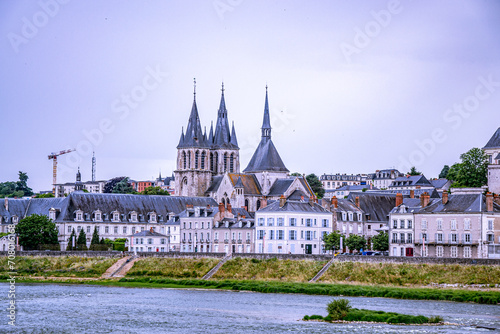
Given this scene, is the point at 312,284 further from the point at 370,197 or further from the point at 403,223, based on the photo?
the point at 370,197

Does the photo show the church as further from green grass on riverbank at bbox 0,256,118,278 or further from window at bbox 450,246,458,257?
window at bbox 450,246,458,257

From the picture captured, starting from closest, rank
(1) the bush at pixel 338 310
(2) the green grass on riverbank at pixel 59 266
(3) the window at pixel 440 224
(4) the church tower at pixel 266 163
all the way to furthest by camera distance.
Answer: (1) the bush at pixel 338 310
(3) the window at pixel 440 224
(2) the green grass on riverbank at pixel 59 266
(4) the church tower at pixel 266 163

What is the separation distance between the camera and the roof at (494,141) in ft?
380

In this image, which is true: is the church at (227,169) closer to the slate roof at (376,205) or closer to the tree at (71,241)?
the slate roof at (376,205)

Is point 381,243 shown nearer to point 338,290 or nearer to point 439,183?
point 338,290

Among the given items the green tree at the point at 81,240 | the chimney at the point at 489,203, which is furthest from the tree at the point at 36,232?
the chimney at the point at 489,203

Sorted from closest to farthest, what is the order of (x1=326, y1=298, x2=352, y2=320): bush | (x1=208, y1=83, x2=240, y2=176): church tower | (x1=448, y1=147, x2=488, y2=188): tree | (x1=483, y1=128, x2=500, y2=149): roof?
1. (x1=326, y1=298, x2=352, y2=320): bush
2. (x1=448, y1=147, x2=488, y2=188): tree
3. (x1=483, y1=128, x2=500, y2=149): roof
4. (x1=208, y1=83, x2=240, y2=176): church tower

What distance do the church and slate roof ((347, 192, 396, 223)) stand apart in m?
15.8

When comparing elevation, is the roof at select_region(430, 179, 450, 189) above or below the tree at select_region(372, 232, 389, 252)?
above

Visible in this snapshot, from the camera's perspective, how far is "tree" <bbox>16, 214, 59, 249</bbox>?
9503 cm

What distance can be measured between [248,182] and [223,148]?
11.8 m

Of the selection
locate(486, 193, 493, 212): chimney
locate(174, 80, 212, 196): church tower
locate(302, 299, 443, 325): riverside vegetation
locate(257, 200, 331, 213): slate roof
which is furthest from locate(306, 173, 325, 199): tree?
locate(302, 299, 443, 325): riverside vegetation

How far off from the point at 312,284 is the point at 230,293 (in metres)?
6.18

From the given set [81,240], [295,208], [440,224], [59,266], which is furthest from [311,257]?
[81,240]
